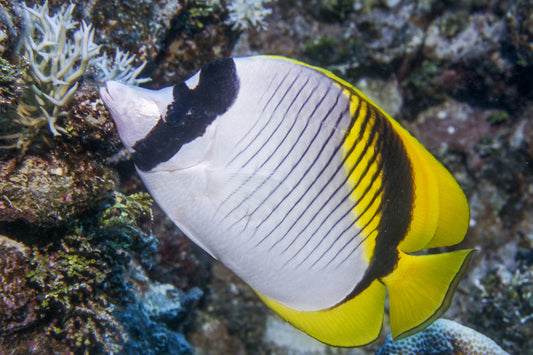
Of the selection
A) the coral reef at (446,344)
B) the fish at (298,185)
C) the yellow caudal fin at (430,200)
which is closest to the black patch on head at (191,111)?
the fish at (298,185)

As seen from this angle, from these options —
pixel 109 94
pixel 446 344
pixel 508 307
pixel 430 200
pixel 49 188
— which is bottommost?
pixel 508 307

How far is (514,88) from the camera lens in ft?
12.1

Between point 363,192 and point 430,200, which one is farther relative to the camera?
point 430,200

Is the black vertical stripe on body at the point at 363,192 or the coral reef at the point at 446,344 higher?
the black vertical stripe on body at the point at 363,192

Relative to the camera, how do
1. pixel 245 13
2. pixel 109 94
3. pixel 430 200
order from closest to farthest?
pixel 109 94 < pixel 430 200 < pixel 245 13

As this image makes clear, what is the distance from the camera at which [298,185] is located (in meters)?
1.38

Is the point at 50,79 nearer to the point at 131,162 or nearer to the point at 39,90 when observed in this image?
the point at 39,90

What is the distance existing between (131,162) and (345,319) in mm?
1754

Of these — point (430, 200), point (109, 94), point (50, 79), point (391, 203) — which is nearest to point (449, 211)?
point (430, 200)

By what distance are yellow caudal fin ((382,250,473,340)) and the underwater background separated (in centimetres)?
132

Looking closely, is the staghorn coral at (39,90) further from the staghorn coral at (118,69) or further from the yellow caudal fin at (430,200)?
the yellow caudal fin at (430,200)

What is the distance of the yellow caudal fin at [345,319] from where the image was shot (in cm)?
159

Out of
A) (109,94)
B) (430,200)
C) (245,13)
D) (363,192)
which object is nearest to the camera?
(109,94)

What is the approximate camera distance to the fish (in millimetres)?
1350
